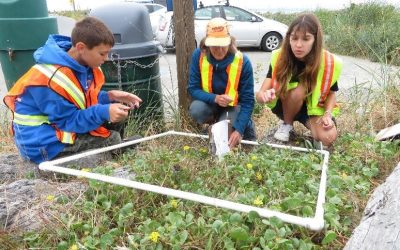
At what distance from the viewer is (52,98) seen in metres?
2.57

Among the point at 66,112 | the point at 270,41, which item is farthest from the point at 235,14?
the point at 66,112

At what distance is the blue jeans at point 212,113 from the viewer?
3195 mm

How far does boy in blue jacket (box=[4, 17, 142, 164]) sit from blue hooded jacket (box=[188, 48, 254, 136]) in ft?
2.45

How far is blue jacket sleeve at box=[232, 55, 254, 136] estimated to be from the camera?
10.2 feet

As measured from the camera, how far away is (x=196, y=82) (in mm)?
3238

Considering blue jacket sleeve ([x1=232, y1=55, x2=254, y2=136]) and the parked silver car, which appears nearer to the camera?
blue jacket sleeve ([x1=232, y1=55, x2=254, y2=136])

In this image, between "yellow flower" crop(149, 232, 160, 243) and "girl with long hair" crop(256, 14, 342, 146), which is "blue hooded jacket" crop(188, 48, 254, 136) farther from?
"yellow flower" crop(149, 232, 160, 243)

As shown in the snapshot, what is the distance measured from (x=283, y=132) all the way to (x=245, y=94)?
0.44 meters

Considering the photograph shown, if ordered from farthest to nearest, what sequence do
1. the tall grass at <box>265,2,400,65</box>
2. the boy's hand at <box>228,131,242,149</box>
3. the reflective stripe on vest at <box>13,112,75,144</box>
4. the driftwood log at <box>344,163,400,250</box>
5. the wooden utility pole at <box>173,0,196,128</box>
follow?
the tall grass at <box>265,2,400,65</box> → the wooden utility pole at <box>173,0,196,128</box> → the boy's hand at <box>228,131,242,149</box> → the reflective stripe on vest at <box>13,112,75,144</box> → the driftwood log at <box>344,163,400,250</box>

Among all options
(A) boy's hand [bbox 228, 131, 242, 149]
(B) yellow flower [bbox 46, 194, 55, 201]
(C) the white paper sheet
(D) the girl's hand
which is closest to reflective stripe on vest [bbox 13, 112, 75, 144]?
(B) yellow flower [bbox 46, 194, 55, 201]

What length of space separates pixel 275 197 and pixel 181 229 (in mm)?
539

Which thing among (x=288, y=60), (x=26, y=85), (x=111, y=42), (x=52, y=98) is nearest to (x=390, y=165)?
(x=288, y=60)

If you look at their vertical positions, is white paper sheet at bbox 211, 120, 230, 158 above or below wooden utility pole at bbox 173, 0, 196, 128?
below

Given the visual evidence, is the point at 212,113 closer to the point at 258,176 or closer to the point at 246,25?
the point at 258,176
